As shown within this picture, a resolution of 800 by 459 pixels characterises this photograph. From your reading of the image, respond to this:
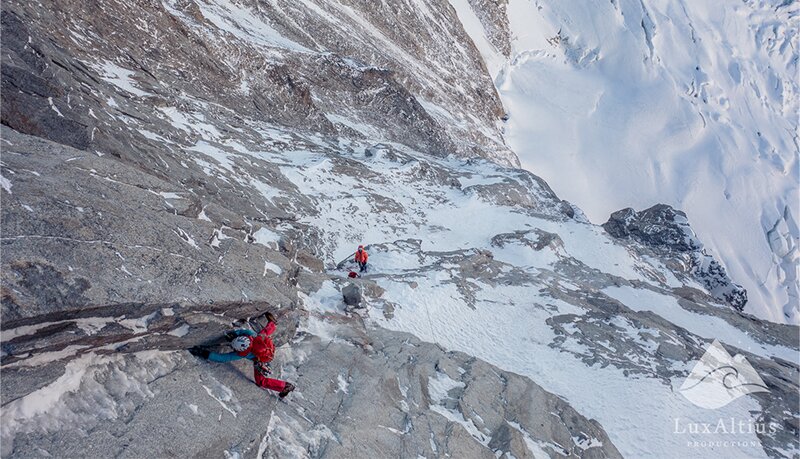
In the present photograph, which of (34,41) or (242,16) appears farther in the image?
(242,16)

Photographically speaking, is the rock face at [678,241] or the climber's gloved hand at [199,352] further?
the rock face at [678,241]

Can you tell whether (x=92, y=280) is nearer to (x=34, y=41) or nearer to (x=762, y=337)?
(x=34, y=41)

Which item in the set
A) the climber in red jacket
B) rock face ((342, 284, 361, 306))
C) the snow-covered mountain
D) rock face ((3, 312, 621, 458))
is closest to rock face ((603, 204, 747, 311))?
the snow-covered mountain

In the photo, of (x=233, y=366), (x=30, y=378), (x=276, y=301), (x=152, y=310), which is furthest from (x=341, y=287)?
(x=30, y=378)

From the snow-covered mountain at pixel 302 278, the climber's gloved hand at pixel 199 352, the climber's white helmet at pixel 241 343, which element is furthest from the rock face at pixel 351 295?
the climber's gloved hand at pixel 199 352

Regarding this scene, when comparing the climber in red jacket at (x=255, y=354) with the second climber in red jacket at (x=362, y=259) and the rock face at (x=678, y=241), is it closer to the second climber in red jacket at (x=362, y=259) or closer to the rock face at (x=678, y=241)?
the second climber in red jacket at (x=362, y=259)
